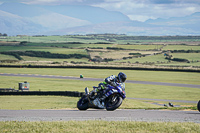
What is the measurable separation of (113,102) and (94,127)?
348 cm

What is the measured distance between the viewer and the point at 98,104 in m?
17.4

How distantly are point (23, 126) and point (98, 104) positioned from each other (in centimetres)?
458

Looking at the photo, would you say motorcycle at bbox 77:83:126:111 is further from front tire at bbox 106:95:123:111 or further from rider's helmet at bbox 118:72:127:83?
rider's helmet at bbox 118:72:127:83

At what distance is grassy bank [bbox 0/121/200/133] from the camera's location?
42.7ft

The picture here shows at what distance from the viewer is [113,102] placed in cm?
1684

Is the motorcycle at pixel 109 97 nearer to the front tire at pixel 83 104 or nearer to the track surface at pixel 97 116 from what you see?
the track surface at pixel 97 116

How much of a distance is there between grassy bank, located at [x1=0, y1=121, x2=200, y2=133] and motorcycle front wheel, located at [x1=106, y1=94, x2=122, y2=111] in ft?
7.28

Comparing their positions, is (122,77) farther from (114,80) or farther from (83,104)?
(83,104)

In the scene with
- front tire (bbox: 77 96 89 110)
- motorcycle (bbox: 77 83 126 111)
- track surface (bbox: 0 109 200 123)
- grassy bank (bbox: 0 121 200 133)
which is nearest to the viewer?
grassy bank (bbox: 0 121 200 133)

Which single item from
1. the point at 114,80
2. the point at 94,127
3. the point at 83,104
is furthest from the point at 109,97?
the point at 94,127

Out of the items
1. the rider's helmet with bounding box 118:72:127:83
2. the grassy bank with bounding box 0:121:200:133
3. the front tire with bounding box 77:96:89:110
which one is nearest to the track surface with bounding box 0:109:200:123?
the front tire with bounding box 77:96:89:110

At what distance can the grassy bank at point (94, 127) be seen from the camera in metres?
13.0

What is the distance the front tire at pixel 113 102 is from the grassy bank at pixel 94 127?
2.22m

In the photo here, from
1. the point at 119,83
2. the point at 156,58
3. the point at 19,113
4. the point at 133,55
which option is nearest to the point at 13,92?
the point at 19,113
